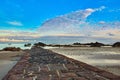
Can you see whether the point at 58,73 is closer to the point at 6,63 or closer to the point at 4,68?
the point at 4,68

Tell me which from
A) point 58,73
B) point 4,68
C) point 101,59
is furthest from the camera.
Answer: point 101,59

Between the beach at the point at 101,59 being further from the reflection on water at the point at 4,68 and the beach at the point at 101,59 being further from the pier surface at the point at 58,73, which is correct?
the reflection on water at the point at 4,68

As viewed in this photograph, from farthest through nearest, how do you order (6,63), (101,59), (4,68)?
(101,59)
(6,63)
(4,68)

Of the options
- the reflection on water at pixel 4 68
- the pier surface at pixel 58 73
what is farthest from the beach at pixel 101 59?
the reflection on water at pixel 4 68

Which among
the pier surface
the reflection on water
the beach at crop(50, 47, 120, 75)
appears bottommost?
the reflection on water

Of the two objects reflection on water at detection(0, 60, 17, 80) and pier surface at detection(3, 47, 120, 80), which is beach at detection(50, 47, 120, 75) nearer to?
pier surface at detection(3, 47, 120, 80)

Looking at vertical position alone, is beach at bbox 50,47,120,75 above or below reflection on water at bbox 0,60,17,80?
above

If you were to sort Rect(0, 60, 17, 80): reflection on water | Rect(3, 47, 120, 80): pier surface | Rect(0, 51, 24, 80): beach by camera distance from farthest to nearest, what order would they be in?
Rect(0, 51, 24, 80): beach
Rect(0, 60, 17, 80): reflection on water
Rect(3, 47, 120, 80): pier surface

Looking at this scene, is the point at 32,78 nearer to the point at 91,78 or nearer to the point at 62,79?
the point at 62,79

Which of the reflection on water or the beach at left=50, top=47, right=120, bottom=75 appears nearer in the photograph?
the reflection on water

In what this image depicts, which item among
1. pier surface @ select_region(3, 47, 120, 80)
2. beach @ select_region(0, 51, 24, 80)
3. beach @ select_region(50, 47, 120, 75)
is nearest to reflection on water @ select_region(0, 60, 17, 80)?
beach @ select_region(0, 51, 24, 80)

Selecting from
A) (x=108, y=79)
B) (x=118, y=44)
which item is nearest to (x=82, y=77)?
(x=108, y=79)

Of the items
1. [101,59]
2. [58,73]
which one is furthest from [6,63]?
[58,73]

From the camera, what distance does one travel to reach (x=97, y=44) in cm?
8331
